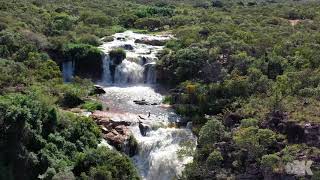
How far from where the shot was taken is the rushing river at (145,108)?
2029 inches

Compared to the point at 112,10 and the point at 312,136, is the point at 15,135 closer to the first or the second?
the point at 312,136

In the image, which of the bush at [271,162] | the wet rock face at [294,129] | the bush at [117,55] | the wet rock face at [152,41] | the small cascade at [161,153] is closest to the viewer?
the bush at [271,162]

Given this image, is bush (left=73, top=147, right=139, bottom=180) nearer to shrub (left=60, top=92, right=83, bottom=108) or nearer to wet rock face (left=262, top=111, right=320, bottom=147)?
wet rock face (left=262, top=111, right=320, bottom=147)

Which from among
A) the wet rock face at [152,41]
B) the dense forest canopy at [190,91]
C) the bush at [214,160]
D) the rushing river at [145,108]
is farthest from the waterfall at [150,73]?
the bush at [214,160]

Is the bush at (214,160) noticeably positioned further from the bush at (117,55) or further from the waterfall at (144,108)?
the bush at (117,55)

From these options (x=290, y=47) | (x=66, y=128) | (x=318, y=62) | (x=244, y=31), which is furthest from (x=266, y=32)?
(x=66, y=128)

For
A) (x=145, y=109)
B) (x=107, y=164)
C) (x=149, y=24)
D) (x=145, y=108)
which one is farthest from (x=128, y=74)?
(x=107, y=164)

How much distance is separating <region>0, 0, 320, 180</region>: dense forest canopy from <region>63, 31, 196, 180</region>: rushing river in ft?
5.30

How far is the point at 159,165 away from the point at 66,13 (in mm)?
50238

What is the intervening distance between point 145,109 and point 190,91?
4.97m

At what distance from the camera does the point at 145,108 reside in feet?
203

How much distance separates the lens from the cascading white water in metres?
51.5

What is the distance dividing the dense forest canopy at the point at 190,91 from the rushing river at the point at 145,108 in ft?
5.30

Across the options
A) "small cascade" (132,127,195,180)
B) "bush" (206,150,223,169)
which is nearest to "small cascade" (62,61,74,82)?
"small cascade" (132,127,195,180)
